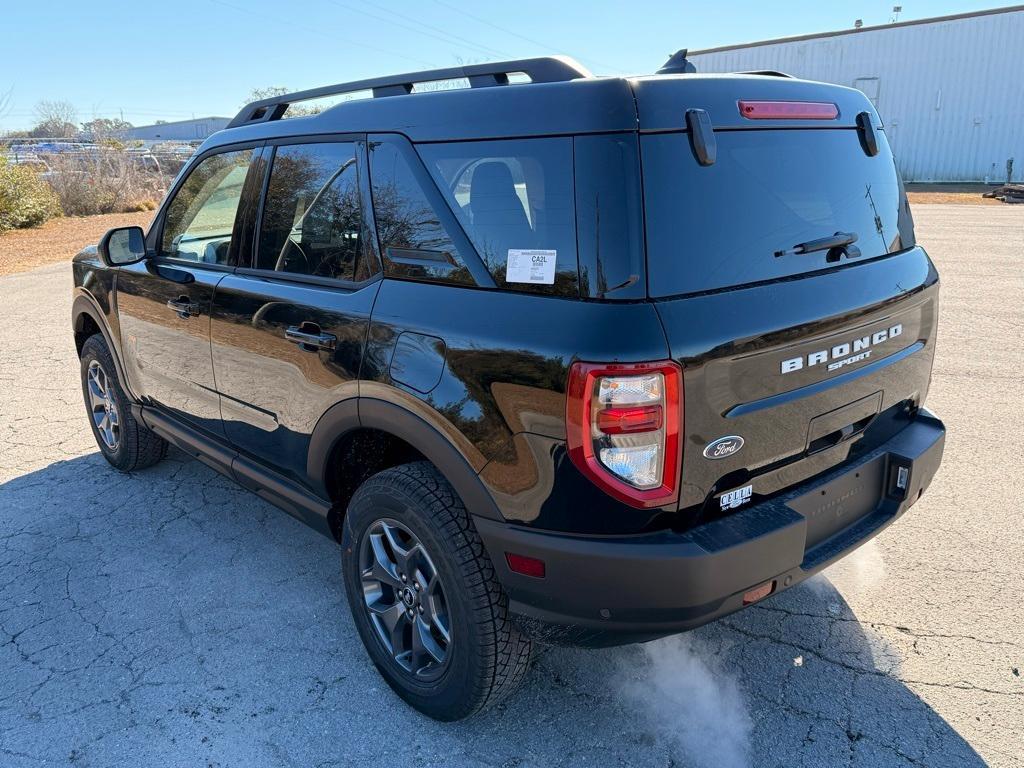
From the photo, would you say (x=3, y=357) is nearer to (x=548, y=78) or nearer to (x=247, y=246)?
(x=247, y=246)

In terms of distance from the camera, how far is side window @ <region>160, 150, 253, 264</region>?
3393 millimetres

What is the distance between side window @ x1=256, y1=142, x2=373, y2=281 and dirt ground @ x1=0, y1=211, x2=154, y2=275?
12.2 m

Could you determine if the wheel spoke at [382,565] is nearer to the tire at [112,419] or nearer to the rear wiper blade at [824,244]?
the rear wiper blade at [824,244]

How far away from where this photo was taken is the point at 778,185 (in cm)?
229

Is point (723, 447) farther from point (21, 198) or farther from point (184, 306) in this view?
point (21, 198)

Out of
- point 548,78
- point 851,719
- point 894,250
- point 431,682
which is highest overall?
point 548,78

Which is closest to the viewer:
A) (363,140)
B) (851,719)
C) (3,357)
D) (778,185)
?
(778,185)

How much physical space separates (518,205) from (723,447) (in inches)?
34.0

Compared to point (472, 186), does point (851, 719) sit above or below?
below

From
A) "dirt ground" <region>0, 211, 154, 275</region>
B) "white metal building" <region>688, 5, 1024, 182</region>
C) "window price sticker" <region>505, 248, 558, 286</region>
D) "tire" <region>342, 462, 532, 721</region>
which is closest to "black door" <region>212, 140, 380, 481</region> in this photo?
"tire" <region>342, 462, 532, 721</region>

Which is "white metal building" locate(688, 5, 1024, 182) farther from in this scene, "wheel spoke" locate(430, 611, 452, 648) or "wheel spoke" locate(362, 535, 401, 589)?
"wheel spoke" locate(430, 611, 452, 648)

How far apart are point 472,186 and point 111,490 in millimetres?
3236

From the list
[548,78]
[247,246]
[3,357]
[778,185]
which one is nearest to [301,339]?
[247,246]

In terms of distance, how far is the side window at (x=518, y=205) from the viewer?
6.73 feet
